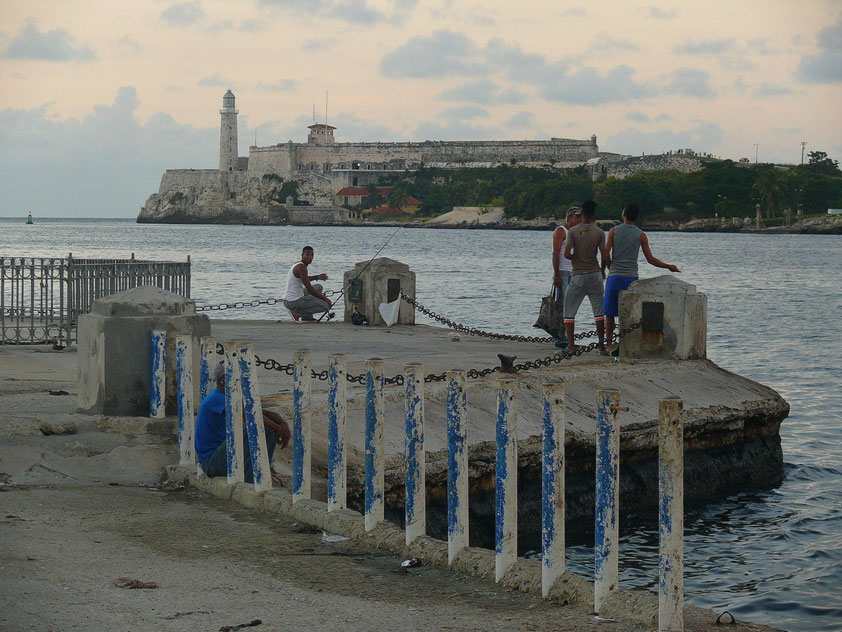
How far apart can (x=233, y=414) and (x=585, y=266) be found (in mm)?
6481

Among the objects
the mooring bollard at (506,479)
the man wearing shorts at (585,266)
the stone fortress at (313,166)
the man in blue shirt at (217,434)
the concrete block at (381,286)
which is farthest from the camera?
the stone fortress at (313,166)

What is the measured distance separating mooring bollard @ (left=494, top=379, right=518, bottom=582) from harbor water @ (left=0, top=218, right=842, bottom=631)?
328 cm

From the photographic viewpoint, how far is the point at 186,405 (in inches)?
330

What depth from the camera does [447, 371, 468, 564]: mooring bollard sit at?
6.23m

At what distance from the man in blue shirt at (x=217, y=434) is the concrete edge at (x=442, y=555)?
0.11 metres

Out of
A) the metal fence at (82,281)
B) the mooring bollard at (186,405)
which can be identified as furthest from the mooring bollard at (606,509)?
the metal fence at (82,281)

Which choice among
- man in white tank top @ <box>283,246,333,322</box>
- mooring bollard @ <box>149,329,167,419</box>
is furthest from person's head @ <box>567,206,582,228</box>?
mooring bollard @ <box>149,329,167,419</box>

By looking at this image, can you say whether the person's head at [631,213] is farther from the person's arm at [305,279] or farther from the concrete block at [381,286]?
the person's arm at [305,279]

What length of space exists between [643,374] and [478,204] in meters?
149

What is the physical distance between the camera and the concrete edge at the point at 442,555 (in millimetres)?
A: 5344

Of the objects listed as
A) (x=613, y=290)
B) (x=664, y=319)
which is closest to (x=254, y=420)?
(x=664, y=319)

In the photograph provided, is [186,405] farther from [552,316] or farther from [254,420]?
[552,316]

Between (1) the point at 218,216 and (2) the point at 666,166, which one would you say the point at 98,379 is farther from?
(1) the point at 218,216

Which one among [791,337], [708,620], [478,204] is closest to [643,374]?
[708,620]
